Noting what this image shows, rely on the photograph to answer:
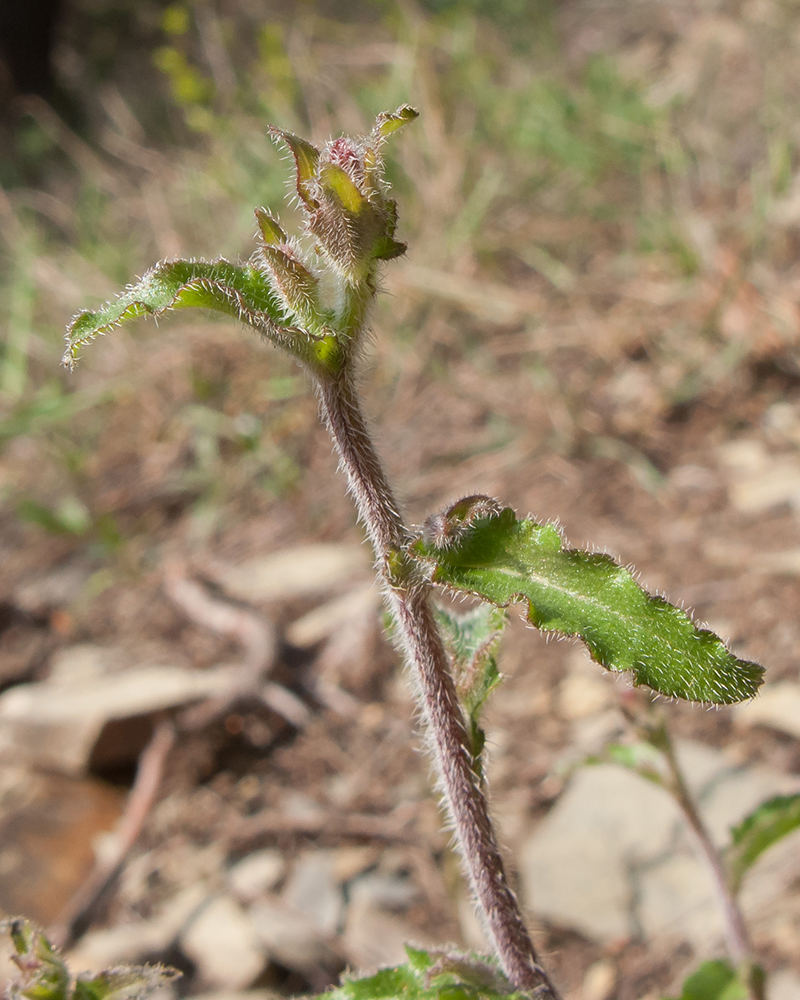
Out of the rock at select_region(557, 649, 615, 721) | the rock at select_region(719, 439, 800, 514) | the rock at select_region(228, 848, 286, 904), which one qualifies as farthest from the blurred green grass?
the rock at select_region(228, 848, 286, 904)

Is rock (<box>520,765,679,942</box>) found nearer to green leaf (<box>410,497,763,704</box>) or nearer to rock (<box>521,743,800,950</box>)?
rock (<box>521,743,800,950</box>)

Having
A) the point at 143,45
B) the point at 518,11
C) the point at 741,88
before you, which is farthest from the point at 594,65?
the point at 143,45

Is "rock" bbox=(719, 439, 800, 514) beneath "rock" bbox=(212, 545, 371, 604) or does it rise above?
beneath

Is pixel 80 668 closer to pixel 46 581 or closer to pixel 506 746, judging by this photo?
pixel 46 581

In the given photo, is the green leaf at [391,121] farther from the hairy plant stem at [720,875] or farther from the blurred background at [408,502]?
the hairy plant stem at [720,875]

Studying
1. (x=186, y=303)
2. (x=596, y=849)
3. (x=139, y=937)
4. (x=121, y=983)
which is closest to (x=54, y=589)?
(x=139, y=937)

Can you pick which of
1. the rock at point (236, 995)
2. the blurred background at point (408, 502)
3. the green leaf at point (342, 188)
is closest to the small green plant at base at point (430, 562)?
the green leaf at point (342, 188)
